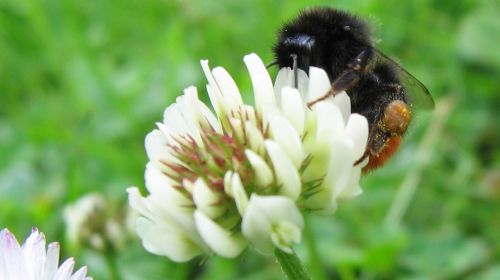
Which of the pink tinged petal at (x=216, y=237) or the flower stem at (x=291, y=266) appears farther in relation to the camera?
the flower stem at (x=291, y=266)

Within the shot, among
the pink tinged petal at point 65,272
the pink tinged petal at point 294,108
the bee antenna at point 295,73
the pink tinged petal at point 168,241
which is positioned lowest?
the pink tinged petal at point 168,241

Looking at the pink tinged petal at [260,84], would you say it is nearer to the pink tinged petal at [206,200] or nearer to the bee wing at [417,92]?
the pink tinged petal at [206,200]

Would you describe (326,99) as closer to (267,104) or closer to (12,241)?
(267,104)

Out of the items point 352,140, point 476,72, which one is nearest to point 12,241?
point 352,140

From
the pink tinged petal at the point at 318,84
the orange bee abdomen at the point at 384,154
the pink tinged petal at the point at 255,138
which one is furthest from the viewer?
the orange bee abdomen at the point at 384,154

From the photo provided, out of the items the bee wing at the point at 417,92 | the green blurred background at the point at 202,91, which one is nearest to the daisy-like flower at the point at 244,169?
the bee wing at the point at 417,92

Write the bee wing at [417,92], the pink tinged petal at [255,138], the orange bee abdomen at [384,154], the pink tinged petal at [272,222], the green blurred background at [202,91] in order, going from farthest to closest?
the green blurred background at [202,91] < the bee wing at [417,92] < the orange bee abdomen at [384,154] < the pink tinged petal at [255,138] < the pink tinged petal at [272,222]

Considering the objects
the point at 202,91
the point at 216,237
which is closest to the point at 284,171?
the point at 216,237

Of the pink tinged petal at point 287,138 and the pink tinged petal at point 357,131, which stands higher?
the pink tinged petal at point 287,138
